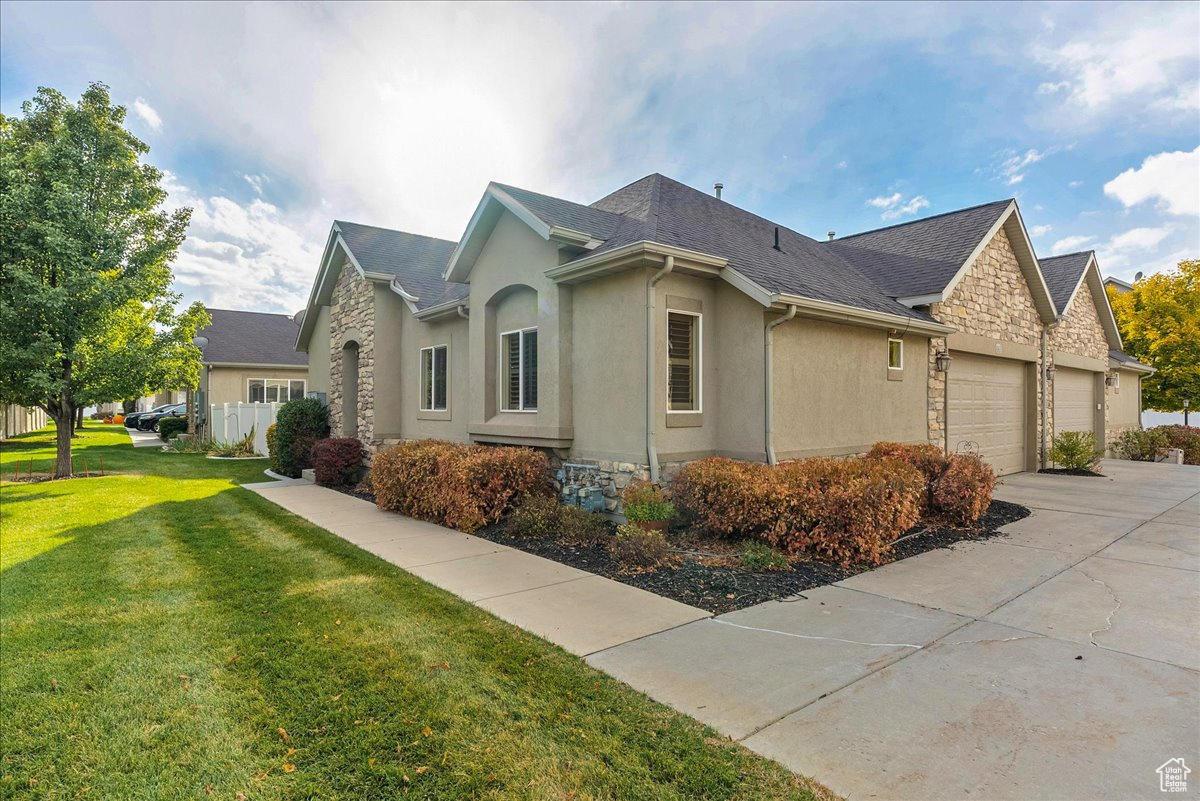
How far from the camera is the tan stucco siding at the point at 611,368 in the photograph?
809 cm

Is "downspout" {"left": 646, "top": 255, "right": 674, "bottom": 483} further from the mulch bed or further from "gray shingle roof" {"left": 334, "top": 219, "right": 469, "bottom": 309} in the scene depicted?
"gray shingle roof" {"left": 334, "top": 219, "right": 469, "bottom": 309}

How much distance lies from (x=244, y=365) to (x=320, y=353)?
12.8 meters

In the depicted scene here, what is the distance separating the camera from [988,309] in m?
13.4

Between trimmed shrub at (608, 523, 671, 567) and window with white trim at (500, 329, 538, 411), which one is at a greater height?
window with white trim at (500, 329, 538, 411)

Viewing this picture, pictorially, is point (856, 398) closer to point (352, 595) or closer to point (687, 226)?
point (687, 226)

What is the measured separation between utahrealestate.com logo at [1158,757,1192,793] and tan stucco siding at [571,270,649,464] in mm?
5661

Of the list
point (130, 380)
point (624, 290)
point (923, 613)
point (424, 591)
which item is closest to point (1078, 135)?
point (624, 290)

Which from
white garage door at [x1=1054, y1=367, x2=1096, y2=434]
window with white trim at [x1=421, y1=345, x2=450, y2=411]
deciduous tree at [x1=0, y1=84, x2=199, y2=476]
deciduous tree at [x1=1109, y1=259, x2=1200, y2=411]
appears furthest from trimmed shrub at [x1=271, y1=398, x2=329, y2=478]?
deciduous tree at [x1=1109, y1=259, x2=1200, y2=411]

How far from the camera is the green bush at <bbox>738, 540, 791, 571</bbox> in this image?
252 inches

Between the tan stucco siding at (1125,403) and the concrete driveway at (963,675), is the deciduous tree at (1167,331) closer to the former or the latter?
the tan stucco siding at (1125,403)

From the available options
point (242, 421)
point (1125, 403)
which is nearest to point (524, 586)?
point (242, 421)

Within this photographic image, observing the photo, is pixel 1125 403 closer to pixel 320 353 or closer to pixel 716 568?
pixel 716 568

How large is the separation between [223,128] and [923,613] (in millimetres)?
16211

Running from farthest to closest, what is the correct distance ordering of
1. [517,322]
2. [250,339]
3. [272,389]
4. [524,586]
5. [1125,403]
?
1. [250,339]
2. [272,389]
3. [1125,403]
4. [517,322]
5. [524,586]
